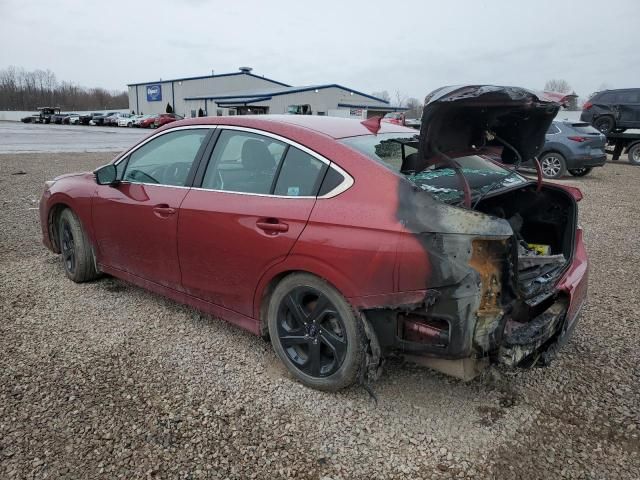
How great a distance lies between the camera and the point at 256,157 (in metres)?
3.16

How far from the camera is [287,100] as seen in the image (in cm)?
4894

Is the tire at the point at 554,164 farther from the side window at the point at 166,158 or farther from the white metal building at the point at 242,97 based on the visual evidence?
the white metal building at the point at 242,97

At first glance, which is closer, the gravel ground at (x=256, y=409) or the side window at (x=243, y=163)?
the gravel ground at (x=256, y=409)

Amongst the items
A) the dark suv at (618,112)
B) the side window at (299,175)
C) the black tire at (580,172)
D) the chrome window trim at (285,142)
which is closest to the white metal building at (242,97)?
the dark suv at (618,112)

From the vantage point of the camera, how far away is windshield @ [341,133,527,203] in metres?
2.77

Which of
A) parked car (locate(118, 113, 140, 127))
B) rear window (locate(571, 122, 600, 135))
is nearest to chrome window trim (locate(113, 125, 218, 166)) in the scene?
rear window (locate(571, 122, 600, 135))

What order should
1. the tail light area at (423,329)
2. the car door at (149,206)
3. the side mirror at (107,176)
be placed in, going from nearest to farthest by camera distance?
the tail light area at (423,329)
the car door at (149,206)
the side mirror at (107,176)

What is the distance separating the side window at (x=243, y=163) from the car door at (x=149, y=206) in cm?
19

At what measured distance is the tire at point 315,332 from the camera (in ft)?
8.63

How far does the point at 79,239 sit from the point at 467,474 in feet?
12.0

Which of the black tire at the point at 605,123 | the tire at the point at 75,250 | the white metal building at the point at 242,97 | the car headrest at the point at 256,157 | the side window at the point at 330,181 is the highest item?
the white metal building at the point at 242,97

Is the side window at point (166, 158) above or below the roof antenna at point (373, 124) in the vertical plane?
below

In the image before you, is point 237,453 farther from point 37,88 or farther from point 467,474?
point 37,88

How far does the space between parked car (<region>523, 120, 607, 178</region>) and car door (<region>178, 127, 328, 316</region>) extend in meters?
11.4
